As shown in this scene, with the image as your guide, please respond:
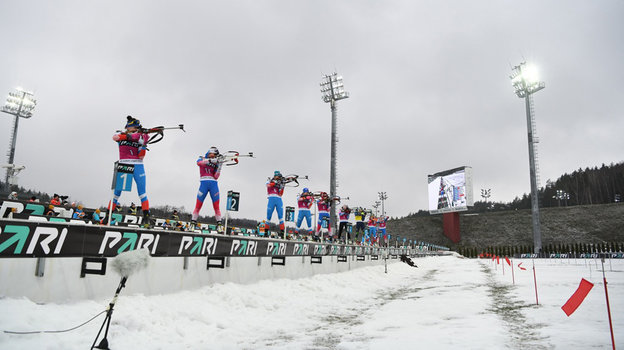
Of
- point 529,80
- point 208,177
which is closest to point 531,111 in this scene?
point 529,80

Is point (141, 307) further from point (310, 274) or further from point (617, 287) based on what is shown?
point (617, 287)

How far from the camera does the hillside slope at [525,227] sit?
3295 inches

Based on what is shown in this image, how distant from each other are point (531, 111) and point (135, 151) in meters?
60.6

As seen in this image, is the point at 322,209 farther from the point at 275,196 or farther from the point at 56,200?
the point at 56,200

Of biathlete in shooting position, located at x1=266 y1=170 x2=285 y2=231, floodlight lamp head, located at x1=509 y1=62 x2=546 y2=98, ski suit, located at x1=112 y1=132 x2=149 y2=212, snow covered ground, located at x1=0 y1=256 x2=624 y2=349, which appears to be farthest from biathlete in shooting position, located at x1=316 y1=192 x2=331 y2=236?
floodlight lamp head, located at x1=509 y1=62 x2=546 y2=98

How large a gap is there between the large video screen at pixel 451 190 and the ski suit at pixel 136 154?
6551 cm

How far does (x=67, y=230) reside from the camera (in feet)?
18.9

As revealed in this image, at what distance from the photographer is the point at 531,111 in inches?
2206

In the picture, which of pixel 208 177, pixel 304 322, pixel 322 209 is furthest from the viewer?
pixel 322 209

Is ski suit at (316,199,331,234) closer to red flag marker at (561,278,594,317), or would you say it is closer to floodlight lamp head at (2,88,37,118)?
red flag marker at (561,278,594,317)

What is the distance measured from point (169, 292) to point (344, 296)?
6.37 metres

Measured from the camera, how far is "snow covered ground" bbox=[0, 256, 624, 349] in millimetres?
5129

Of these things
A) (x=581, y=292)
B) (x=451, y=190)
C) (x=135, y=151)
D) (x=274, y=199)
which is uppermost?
(x=451, y=190)

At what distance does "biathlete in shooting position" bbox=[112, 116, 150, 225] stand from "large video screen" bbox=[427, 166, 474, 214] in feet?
215
